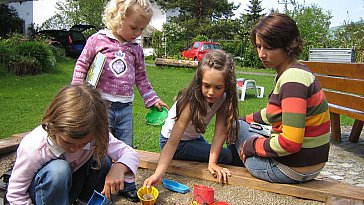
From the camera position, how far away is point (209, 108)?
2.50 meters

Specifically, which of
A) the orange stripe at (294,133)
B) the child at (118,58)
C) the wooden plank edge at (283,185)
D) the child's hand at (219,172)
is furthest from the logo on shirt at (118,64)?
the orange stripe at (294,133)

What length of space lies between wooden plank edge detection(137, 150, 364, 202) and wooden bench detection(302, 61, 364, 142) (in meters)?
1.68

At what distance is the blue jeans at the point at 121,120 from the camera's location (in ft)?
8.91

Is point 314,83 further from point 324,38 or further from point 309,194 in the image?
point 324,38

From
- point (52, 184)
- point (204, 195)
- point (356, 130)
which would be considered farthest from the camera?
point (356, 130)

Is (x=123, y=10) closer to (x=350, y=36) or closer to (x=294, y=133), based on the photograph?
(x=294, y=133)

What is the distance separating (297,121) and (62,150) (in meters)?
1.13

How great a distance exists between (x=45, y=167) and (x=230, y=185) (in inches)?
44.9

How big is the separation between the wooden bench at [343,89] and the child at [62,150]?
105 inches

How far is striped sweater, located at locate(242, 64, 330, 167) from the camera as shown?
6.64ft

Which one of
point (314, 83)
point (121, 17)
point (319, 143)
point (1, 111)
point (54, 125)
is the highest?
point (121, 17)

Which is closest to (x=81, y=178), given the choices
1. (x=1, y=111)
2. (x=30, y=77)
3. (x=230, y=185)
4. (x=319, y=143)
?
(x=230, y=185)

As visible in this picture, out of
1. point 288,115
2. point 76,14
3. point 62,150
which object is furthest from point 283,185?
point 76,14

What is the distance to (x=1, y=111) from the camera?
5.83m
